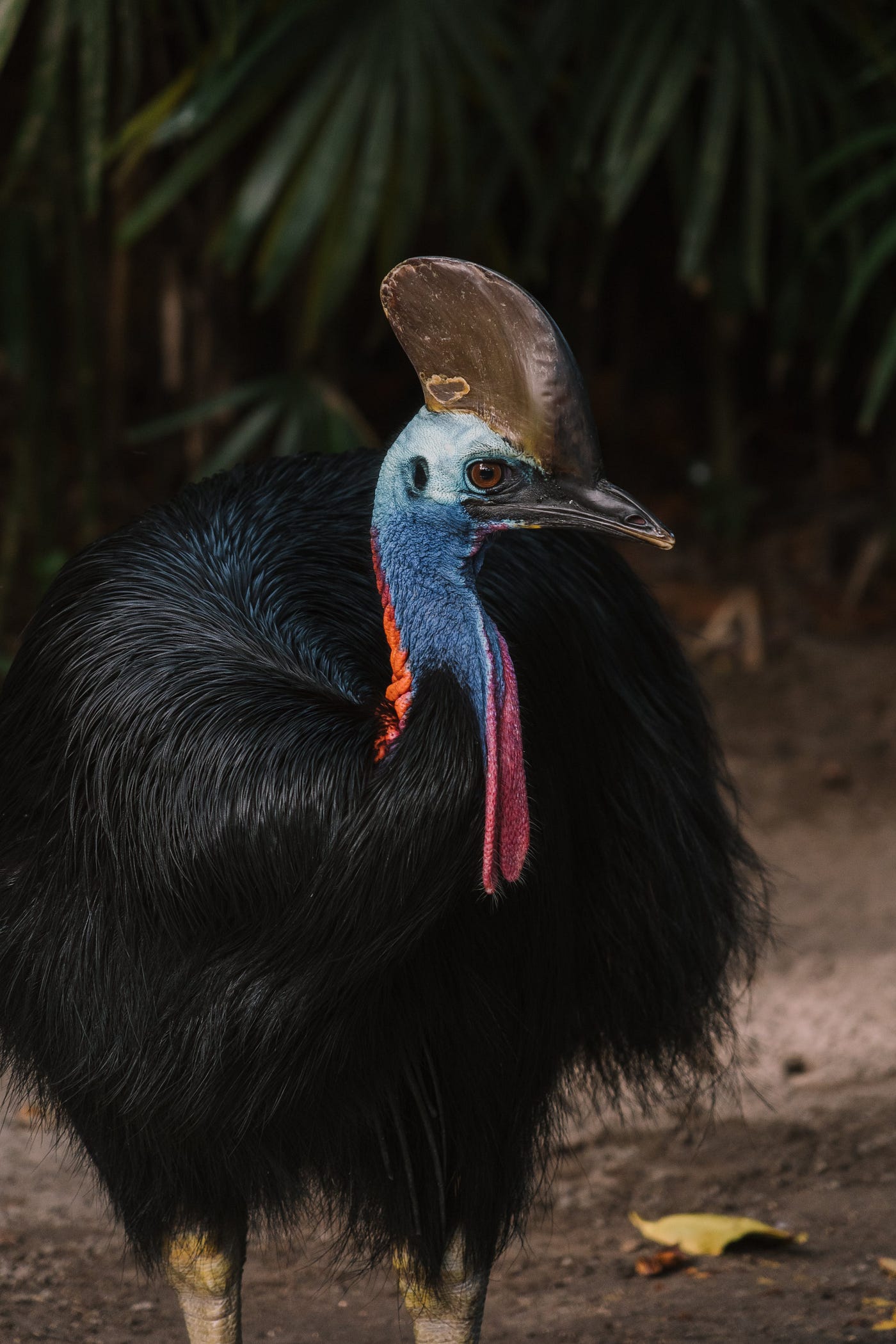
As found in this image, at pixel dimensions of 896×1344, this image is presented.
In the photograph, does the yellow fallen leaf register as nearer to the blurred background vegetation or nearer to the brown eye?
the brown eye

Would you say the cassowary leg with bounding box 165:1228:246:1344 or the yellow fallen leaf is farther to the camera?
the yellow fallen leaf

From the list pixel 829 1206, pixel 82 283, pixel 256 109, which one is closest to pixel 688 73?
pixel 256 109

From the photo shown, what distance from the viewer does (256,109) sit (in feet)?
12.6

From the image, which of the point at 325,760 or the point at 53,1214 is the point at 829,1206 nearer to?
the point at 53,1214

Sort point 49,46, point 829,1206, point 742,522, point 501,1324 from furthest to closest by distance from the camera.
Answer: point 742,522, point 49,46, point 829,1206, point 501,1324

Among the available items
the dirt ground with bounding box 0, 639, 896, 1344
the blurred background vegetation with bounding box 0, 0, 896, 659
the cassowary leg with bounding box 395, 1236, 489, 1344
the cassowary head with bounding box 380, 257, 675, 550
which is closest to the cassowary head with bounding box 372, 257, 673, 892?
the cassowary head with bounding box 380, 257, 675, 550

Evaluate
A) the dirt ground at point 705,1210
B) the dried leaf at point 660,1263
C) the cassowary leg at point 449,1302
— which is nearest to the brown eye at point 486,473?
the cassowary leg at point 449,1302

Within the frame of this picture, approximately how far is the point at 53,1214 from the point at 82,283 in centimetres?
255

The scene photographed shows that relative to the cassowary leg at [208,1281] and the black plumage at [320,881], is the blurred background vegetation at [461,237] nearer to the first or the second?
the black plumage at [320,881]

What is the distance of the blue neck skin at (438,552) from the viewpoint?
1595 mm

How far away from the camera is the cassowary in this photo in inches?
62.6

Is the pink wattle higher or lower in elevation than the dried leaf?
higher

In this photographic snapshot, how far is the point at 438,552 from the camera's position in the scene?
64.3 inches

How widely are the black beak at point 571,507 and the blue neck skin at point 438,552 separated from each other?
0.04m
